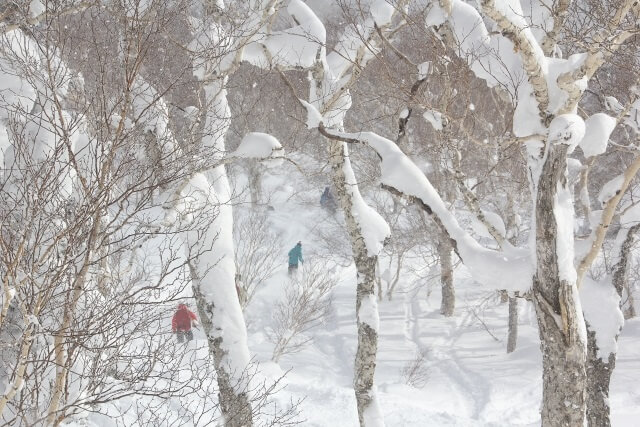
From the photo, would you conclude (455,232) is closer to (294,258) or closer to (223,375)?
(223,375)

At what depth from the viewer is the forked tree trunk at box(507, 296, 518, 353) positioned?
1239 centimetres

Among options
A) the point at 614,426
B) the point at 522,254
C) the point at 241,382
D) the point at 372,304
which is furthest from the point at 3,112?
the point at 614,426

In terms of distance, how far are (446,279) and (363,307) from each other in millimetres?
9297

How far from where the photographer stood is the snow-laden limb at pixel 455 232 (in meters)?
4.37

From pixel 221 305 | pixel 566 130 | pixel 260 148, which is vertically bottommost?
pixel 221 305

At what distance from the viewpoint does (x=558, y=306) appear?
4090 mm

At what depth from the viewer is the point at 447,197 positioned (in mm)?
15430

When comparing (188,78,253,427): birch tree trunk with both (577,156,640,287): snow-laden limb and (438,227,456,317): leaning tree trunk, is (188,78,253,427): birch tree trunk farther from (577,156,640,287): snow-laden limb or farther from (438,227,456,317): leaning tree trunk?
(438,227,456,317): leaning tree trunk

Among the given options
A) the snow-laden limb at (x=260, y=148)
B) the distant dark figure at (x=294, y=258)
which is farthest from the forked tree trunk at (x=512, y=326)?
the snow-laden limb at (x=260, y=148)

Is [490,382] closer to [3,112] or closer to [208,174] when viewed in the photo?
[208,174]

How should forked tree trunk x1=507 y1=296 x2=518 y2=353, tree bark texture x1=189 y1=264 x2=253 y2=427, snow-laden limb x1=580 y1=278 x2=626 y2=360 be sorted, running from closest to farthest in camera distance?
tree bark texture x1=189 y1=264 x2=253 y2=427 → snow-laden limb x1=580 y1=278 x2=626 y2=360 → forked tree trunk x1=507 y1=296 x2=518 y2=353

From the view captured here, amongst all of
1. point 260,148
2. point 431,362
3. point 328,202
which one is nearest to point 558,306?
point 260,148

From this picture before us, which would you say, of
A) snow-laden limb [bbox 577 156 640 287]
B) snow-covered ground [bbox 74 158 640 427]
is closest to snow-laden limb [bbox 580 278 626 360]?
snow-laden limb [bbox 577 156 640 287]

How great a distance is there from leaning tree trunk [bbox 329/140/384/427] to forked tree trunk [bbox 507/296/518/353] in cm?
715
